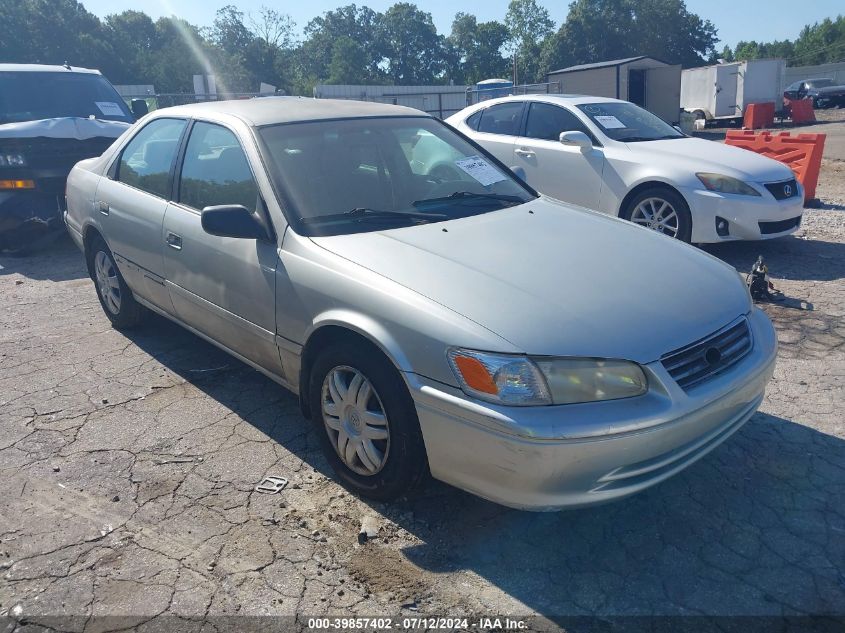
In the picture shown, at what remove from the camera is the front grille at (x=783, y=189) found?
6.39m

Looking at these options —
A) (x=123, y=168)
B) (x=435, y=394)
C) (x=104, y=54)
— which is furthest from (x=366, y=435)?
(x=104, y=54)

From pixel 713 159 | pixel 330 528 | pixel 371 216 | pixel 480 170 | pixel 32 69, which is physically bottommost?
pixel 330 528

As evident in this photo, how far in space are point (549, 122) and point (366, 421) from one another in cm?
565

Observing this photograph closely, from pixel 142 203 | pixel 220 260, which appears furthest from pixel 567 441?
pixel 142 203

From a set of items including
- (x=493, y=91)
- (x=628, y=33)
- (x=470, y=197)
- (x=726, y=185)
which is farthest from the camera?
(x=628, y=33)

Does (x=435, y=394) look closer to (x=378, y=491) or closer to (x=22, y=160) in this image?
(x=378, y=491)

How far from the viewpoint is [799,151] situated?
888 centimetres

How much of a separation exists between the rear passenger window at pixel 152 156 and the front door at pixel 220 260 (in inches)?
7.9

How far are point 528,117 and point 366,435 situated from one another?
19.0 ft

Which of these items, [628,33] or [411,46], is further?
[411,46]

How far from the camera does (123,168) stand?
4.71 m

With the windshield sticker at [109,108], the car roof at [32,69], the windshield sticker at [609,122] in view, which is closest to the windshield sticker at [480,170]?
the windshield sticker at [609,122]

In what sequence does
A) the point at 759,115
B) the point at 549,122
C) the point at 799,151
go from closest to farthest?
the point at 549,122 < the point at 799,151 < the point at 759,115

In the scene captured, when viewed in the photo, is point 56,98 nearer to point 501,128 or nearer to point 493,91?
point 501,128
